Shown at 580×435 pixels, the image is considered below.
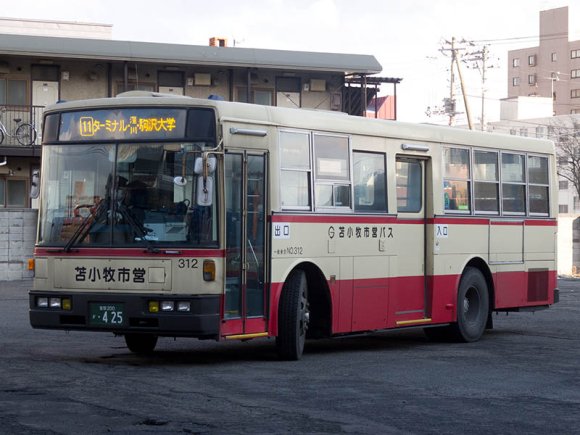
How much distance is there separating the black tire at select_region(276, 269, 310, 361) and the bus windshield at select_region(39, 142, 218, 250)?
56.0 inches

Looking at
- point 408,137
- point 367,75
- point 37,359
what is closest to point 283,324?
point 37,359

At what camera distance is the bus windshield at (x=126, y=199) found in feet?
42.3

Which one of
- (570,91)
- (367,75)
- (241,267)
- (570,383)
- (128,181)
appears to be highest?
(570,91)

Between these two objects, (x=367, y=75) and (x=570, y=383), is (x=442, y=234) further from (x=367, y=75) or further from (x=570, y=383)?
(x=367, y=75)

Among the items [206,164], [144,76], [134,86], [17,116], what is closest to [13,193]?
[17,116]

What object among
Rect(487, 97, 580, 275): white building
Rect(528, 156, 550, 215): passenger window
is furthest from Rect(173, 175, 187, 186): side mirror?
Rect(487, 97, 580, 275): white building

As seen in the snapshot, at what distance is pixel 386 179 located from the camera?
15969 mm

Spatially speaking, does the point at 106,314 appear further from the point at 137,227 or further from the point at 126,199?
the point at 126,199

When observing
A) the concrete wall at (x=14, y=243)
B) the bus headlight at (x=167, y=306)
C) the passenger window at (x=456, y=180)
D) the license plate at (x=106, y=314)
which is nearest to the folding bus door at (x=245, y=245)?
the bus headlight at (x=167, y=306)

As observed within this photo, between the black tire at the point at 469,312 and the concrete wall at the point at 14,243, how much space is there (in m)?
18.6

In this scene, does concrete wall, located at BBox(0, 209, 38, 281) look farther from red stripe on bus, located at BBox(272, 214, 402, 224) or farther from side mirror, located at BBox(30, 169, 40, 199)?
side mirror, located at BBox(30, 169, 40, 199)

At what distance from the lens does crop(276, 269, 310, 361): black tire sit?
1380cm

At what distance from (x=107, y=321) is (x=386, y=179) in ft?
15.6

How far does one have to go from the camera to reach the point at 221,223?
13.0 metres
